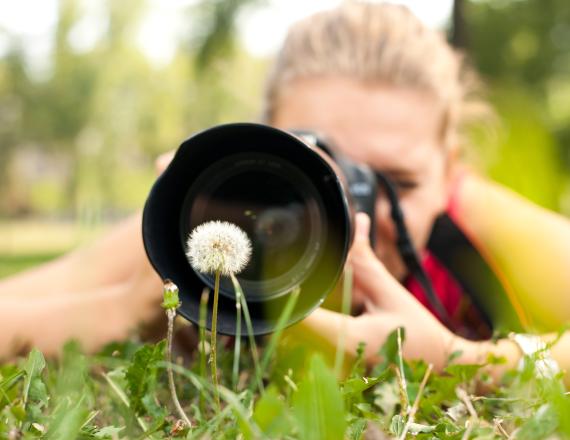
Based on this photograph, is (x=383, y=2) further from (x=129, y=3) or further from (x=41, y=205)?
(x=41, y=205)

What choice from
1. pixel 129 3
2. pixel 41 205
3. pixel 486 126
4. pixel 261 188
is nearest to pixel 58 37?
pixel 129 3

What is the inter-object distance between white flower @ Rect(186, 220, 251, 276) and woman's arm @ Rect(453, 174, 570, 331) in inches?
41.7

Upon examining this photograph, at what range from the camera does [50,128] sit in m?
19.0

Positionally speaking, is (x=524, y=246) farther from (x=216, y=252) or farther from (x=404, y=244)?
(x=216, y=252)

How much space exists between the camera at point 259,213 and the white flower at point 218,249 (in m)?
0.18

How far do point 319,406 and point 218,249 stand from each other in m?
0.22

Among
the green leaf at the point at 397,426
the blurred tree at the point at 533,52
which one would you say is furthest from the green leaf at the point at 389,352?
the blurred tree at the point at 533,52

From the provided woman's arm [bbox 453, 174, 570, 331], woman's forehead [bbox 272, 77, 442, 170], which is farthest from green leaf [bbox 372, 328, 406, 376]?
woman's forehead [bbox 272, 77, 442, 170]

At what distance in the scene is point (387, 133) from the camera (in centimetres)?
192

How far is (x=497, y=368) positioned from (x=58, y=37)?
60.6 feet

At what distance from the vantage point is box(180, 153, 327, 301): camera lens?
1.12 meters

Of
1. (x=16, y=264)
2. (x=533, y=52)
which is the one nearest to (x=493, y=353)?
(x=16, y=264)

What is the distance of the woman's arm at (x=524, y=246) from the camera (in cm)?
180

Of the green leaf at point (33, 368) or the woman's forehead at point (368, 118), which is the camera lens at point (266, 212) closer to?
the green leaf at point (33, 368)
